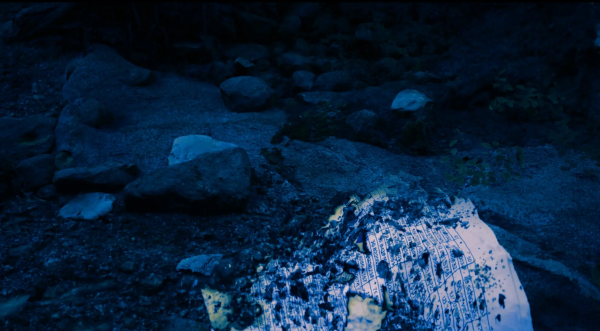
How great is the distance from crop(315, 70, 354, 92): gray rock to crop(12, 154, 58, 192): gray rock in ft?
5.22

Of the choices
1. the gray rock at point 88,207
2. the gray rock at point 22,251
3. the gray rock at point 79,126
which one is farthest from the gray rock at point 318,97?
the gray rock at point 22,251

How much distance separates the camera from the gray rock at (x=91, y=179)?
1965mm

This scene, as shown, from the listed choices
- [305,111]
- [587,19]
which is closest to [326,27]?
[305,111]

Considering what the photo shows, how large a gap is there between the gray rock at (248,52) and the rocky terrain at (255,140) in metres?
0.01

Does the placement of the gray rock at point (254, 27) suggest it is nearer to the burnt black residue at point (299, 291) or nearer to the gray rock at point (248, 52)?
the gray rock at point (248, 52)

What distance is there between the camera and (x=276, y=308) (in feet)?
4.62

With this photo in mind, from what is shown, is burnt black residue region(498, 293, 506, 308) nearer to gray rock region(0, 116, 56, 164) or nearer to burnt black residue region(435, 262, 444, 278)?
burnt black residue region(435, 262, 444, 278)

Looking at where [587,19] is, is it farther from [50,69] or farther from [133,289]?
[50,69]

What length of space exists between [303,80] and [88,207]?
152 cm

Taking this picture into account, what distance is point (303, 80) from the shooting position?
2.88 m

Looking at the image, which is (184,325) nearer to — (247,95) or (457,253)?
(457,253)

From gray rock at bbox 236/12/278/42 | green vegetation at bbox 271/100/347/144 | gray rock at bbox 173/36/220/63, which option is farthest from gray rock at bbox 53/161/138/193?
gray rock at bbox 236/12/278/42

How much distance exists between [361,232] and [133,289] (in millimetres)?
797

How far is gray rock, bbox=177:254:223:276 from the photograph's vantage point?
159 cm
